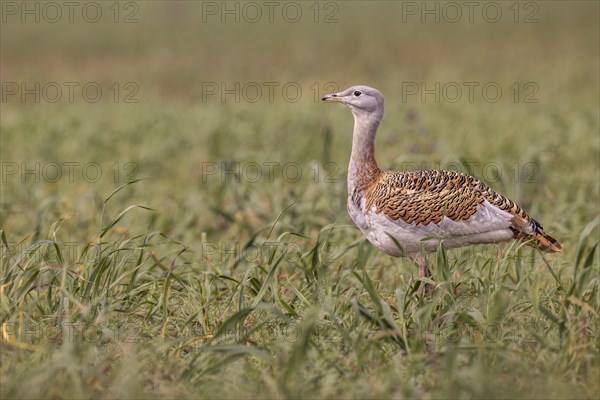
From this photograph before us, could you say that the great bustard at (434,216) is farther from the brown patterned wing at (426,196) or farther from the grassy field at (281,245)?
the grassy field at (281,245)

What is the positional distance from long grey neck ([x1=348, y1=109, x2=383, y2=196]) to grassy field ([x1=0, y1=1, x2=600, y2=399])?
1.44 ft

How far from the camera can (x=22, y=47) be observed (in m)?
23.5

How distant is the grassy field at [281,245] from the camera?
133 inches

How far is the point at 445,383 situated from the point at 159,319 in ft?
4.72

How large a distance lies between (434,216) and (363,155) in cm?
62

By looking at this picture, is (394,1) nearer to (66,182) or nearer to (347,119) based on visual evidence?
(347,119)

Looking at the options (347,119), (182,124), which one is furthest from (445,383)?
(182,124)

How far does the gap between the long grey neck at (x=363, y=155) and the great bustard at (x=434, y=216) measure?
11cm

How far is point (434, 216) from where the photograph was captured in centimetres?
429

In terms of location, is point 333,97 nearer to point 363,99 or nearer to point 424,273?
point 363,99

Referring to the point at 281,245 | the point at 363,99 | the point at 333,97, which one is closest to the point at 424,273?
the point at 363,99

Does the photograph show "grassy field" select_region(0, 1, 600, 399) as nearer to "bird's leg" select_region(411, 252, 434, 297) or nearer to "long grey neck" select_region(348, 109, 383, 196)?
"bird's leg" select_region(411, 252, 434, 297)

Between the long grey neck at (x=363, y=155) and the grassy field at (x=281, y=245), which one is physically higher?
the long grey neck at (x=363, y=155)

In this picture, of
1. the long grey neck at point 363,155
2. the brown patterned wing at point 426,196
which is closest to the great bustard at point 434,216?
the brown patterned wing at point 426,196
